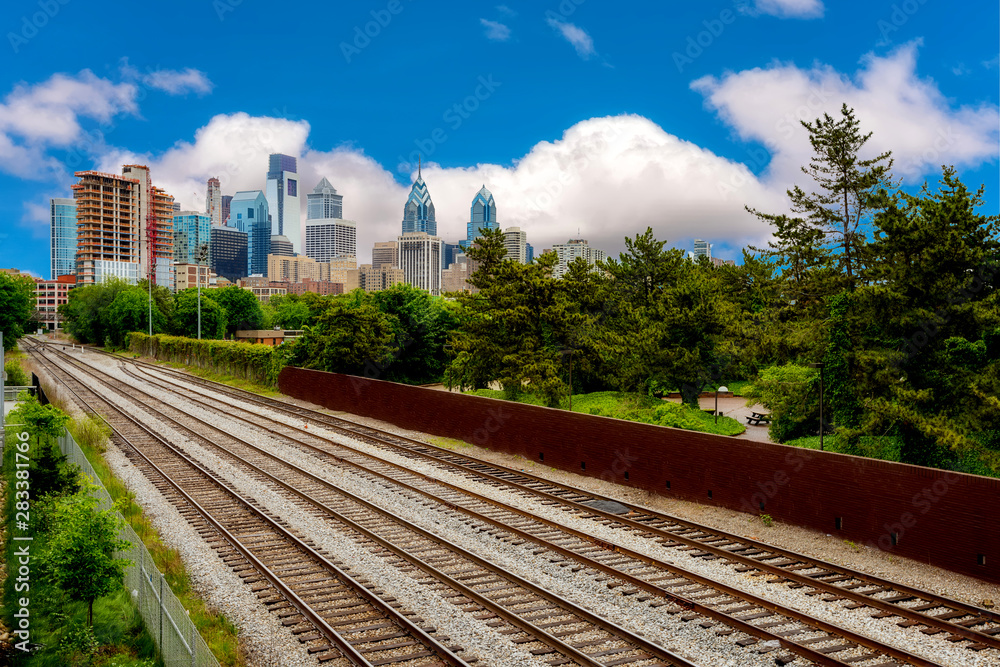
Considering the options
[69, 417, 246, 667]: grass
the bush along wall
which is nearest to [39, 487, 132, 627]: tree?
[69, 417, 246, 667]: grass

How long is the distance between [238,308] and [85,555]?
9615 centimetres

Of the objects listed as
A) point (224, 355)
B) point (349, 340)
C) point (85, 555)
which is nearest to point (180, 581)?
point (85, 555)

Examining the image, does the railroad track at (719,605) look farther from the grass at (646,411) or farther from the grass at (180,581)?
the grass at (646,411)

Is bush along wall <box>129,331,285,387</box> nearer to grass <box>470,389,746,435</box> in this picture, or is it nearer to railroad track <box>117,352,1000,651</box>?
grass <box>470,389,746,435</box>

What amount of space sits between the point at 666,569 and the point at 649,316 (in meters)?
25.8

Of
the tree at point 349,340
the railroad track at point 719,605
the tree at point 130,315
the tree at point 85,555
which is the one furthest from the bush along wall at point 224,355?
the tree at point 85,555

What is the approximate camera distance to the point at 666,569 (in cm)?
1140

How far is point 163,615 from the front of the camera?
26.9ft

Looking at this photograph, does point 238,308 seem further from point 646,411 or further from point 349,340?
point 646,411

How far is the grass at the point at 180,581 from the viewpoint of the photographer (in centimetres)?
870

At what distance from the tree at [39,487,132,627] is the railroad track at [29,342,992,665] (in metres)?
7.18

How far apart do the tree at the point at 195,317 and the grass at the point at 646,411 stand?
49586mm

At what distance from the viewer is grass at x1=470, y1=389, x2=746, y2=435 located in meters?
23.7

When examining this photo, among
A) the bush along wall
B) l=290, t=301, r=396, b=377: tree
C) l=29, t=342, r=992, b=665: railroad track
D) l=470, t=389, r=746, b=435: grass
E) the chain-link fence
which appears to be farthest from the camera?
the bush along wall
